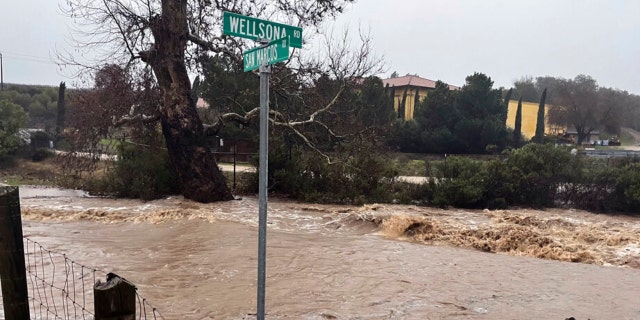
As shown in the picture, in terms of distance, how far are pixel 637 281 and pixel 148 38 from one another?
14.1 m

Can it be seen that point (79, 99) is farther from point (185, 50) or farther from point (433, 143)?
point (433, 143)

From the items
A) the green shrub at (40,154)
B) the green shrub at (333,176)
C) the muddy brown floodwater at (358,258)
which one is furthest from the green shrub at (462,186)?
the green shrub at (40,154)

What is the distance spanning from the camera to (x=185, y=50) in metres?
16.0

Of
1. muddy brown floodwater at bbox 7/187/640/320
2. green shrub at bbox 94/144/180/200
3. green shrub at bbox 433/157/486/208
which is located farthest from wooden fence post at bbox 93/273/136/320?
green shrub at bbox 433/157/486/208

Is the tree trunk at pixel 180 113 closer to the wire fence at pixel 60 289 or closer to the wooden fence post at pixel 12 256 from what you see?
the wire fence at pixel 60 289

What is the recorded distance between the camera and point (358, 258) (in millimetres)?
9766

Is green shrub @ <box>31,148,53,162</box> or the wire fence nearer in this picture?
the wire fence

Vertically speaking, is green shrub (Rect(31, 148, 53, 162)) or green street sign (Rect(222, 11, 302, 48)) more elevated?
green street sign (Rect(222, 11, 302, 48))

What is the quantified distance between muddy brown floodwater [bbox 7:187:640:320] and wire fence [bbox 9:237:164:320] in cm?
39

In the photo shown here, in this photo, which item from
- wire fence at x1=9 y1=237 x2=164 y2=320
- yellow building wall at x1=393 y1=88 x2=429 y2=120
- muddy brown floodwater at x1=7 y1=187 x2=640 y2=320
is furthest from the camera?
yellow building wall at x1=393 y1=88 x2=429 y2=120

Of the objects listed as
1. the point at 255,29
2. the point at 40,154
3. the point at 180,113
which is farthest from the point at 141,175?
the point at 40,154

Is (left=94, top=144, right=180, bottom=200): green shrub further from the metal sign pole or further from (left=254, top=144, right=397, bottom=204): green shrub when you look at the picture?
the metal sign pole

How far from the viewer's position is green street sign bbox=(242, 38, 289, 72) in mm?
3246

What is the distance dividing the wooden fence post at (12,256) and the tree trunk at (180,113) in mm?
12422
